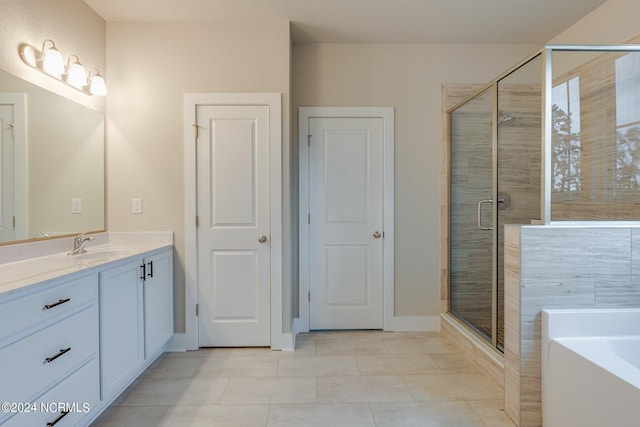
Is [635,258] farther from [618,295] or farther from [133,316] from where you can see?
[133,316]

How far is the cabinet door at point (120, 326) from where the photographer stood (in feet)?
5.91

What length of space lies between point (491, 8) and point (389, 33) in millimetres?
778

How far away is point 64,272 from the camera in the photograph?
1539mm

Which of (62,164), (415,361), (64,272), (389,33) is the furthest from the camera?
(389,33)

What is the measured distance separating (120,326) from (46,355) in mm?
557

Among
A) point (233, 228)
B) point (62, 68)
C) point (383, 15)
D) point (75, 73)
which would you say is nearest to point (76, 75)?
point (75, 73)

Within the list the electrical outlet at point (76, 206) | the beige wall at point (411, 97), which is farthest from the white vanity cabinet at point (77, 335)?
the beige wall at point (411, 97)

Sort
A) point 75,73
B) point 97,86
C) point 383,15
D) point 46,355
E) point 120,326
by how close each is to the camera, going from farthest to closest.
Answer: point 383,15 → point 97,86 → point 75,73 → point 120,326 → point 46,355

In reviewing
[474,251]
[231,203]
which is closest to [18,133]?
[231,203]

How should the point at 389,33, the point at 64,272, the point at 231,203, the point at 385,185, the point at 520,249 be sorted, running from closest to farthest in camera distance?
the point at 64,272 → the point at 520,249 → the point at 231,203 → the point at 389,33 → the point at 385,185

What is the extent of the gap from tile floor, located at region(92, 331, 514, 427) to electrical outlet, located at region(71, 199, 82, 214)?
122 cm

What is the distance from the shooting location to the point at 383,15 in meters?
2.59

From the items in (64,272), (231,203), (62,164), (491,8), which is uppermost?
(491,8)

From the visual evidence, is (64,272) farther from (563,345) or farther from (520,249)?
(563,345)
